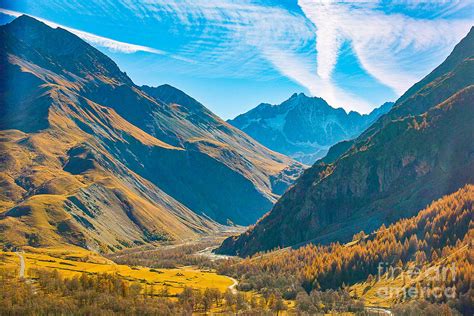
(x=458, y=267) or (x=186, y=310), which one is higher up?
(x=458, y=267)

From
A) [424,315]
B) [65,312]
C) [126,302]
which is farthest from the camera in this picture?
[126,302]

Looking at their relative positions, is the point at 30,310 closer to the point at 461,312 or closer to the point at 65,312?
the point at 65,312

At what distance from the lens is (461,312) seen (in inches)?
7131

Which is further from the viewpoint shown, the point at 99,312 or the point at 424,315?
the point at 99,312

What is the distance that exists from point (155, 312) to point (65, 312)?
111 feet

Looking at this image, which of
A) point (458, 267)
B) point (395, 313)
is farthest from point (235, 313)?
point (458, 267)

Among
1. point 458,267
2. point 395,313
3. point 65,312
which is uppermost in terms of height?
point 458,267

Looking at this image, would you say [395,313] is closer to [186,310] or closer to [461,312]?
[461,312]

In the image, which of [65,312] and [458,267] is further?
[458,267]

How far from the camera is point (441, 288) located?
19612 cm

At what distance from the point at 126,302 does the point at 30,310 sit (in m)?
36.0

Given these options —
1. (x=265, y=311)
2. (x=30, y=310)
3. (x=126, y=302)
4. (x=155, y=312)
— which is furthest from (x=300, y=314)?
Answer: (x=30, y=310)

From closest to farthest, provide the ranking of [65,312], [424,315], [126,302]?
[424,315], [65,312], [126,302]

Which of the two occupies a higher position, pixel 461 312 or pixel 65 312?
pixel 461 312
